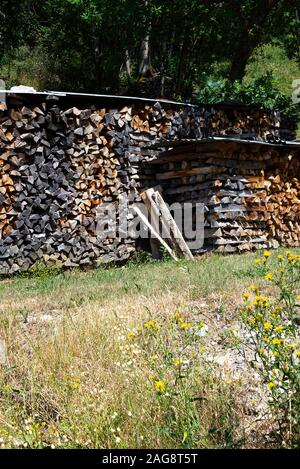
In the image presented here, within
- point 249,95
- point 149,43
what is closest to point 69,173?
point 249,95

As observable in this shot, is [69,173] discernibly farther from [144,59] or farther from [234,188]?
[144,59]

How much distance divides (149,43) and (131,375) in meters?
18.9

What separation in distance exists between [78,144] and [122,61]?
12.1m

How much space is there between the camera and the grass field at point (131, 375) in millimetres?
3717

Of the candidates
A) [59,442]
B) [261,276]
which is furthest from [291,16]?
[59,442]

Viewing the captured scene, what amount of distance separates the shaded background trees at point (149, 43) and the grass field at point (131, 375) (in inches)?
490

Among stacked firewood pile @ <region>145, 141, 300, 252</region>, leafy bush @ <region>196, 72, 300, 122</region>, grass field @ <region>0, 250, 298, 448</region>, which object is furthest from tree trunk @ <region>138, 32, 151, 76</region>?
grass field @ <region>0, 250, 298, 448</region>

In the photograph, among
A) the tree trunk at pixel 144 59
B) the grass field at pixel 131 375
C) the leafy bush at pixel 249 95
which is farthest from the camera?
the tree trunk at pixel 144 59

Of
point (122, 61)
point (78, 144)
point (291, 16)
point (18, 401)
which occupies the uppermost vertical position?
point (291, 16)
